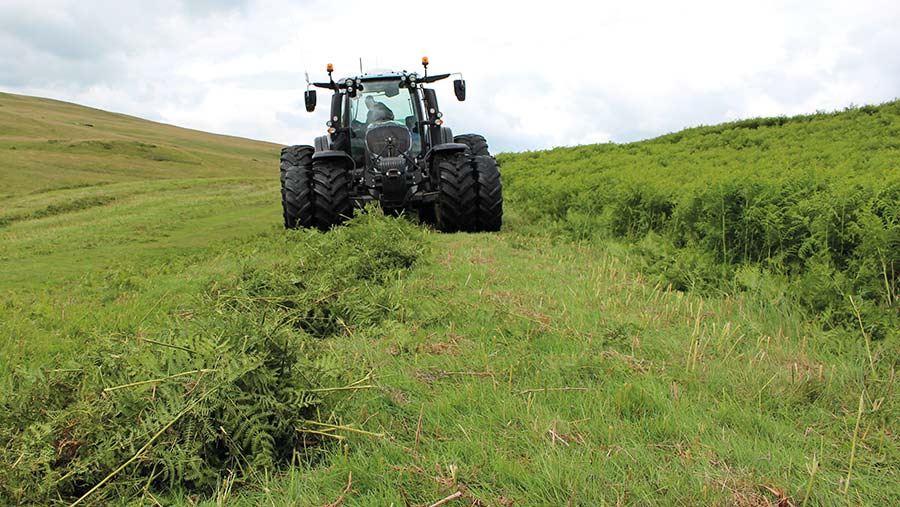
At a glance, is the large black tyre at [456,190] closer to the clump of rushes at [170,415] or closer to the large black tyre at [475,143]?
the large black tyre at [475,143]

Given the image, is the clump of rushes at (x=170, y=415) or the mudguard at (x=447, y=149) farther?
the mudguard at (x=447, y=149)

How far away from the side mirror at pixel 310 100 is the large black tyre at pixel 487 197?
2671mm

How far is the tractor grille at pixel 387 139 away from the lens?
30.5 ft

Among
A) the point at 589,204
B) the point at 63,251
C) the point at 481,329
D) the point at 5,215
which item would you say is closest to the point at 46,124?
the point at 5,215

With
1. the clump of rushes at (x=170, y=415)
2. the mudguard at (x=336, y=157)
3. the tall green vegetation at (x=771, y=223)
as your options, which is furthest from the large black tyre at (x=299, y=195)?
the clump of rushes at (x=170, y=415)

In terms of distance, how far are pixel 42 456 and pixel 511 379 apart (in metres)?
2.02

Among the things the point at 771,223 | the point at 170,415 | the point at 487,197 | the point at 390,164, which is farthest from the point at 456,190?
the point at 170,415

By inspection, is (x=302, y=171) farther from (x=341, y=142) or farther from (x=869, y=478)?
(x=869, y=478)

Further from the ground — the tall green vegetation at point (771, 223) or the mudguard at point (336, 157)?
the mudguard at point (336, 157)

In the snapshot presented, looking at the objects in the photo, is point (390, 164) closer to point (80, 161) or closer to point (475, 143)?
point (475, 143)

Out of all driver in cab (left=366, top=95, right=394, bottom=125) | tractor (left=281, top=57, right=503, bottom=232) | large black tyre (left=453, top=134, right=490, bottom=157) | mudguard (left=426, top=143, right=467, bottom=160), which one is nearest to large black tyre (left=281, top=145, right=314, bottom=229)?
tractor (left=281, top=57, right=503, bottom=232)

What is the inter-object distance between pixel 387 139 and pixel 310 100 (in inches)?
57.6

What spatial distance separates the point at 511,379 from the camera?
3170mm

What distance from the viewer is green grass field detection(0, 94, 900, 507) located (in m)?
2.29
